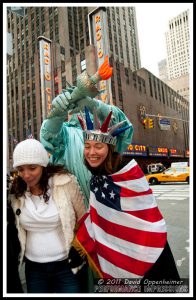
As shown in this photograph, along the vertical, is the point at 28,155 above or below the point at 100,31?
below

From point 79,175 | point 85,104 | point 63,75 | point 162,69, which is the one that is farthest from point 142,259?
point 162,69

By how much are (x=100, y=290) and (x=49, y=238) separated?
2.21 feet

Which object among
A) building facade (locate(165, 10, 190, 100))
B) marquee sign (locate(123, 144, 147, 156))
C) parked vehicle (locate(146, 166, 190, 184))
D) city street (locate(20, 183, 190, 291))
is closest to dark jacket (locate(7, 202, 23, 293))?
city street (locate(20, 183, 190, 291))

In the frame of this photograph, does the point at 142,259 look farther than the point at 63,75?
No

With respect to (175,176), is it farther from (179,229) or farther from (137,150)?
(137,150)

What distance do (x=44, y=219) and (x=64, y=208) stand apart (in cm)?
18

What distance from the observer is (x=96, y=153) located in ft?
6.43

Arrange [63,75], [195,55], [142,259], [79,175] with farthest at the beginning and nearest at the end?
1. [63,75]
2. [79,175]
3. [195,55]
4. [142,259]

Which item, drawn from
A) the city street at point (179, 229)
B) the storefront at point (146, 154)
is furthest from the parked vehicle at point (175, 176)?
the storefront at point (146, 154)

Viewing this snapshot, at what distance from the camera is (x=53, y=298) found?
1.94 meters

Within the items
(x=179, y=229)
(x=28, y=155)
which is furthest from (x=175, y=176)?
(x=28, y=155)

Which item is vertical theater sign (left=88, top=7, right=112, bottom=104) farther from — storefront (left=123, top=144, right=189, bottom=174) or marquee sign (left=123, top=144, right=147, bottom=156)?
storefront (left=123, top=144, right=189, bottom=174)

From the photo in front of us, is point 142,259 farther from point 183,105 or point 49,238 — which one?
point 183,105

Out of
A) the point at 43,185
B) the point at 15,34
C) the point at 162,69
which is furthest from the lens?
the point at 162,69
